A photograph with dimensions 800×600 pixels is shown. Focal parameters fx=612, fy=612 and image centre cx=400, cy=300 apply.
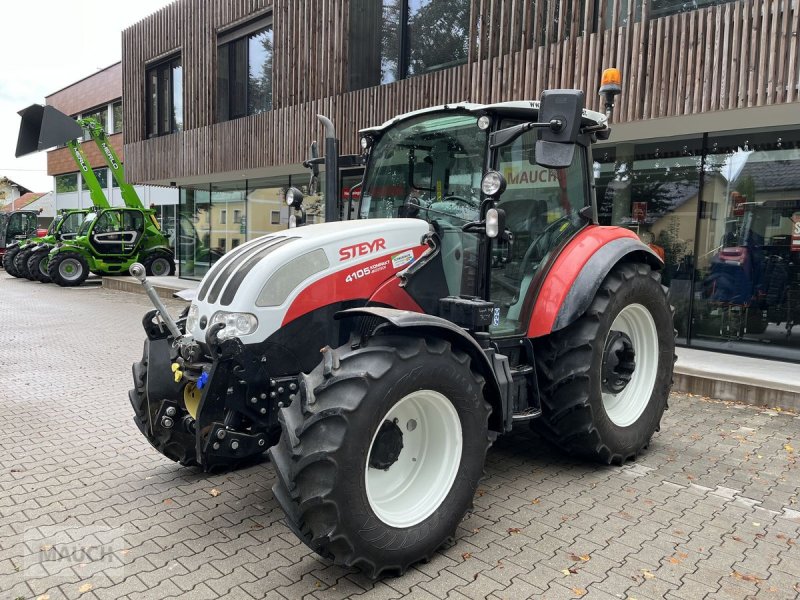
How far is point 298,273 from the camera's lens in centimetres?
331

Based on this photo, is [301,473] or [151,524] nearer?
[301,473]

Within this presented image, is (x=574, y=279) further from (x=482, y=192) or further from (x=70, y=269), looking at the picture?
(x=70, y=269)

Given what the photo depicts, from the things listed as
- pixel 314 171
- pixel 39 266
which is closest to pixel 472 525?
pixel 314 171

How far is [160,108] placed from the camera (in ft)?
60.7

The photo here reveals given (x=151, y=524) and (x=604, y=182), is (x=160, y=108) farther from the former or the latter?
(x=151, y=524)

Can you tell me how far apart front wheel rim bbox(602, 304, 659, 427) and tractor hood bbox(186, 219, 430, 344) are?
77.5 inches

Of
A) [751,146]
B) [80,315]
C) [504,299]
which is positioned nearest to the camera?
[504,299]

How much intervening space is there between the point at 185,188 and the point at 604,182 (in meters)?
14.1

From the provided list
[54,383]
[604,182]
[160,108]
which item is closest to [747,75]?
[604,182]

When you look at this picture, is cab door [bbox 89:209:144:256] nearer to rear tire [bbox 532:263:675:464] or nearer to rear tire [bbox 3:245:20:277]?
rear tire [bbox 3:245:20:277]

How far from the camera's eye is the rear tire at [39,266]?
1959 centimetres

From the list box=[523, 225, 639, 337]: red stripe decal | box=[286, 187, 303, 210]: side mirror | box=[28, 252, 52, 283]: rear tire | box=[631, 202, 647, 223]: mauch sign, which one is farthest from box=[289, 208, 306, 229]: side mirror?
box=[28, 252, 52, 283]: rear tire

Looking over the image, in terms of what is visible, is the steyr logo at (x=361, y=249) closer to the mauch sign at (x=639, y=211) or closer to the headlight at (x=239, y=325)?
the headlight at (x=239, y=325)

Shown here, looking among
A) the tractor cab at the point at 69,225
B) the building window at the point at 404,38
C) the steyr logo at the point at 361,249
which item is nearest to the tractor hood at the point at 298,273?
the steyr logo at the point at 361,249
